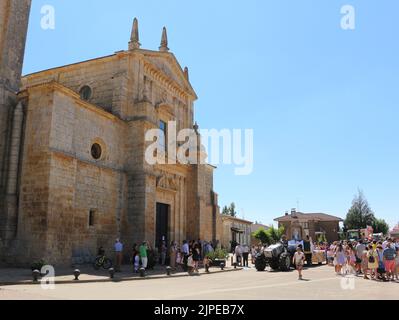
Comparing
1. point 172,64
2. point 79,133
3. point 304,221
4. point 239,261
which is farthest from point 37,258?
point 304,221

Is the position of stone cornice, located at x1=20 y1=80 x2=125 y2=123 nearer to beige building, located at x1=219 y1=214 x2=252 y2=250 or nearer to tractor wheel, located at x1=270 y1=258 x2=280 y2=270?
tractor wheel, located at x1=270 y1=258 x2=280 y2=270

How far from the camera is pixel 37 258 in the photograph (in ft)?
53.4

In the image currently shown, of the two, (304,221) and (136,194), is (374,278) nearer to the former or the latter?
(136,194)

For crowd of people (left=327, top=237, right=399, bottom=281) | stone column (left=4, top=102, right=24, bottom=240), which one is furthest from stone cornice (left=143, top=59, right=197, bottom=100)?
crowd of people (left=327, top=237, right=399, bottom=281)

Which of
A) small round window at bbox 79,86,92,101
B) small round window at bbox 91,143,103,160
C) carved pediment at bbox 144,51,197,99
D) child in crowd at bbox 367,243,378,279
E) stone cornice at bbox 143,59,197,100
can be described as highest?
carved pediment at bbox 144,51,197,99

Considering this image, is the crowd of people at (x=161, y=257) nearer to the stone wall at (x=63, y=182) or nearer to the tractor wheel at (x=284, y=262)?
the stone wall at (x=63, y=182)

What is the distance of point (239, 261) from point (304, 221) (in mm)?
50944

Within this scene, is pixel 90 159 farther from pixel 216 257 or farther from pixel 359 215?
pixel 359 215

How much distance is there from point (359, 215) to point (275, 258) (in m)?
49.5

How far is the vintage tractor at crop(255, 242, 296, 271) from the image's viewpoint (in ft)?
66.3

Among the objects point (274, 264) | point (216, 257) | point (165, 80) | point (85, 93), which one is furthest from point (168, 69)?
point (274, 264)

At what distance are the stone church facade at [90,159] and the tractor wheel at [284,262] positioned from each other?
→ 716 cm

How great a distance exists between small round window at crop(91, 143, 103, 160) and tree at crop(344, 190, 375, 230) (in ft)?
170

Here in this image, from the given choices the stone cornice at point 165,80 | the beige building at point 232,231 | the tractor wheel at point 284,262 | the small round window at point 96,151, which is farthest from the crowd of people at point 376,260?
the beige building at point 232,231
